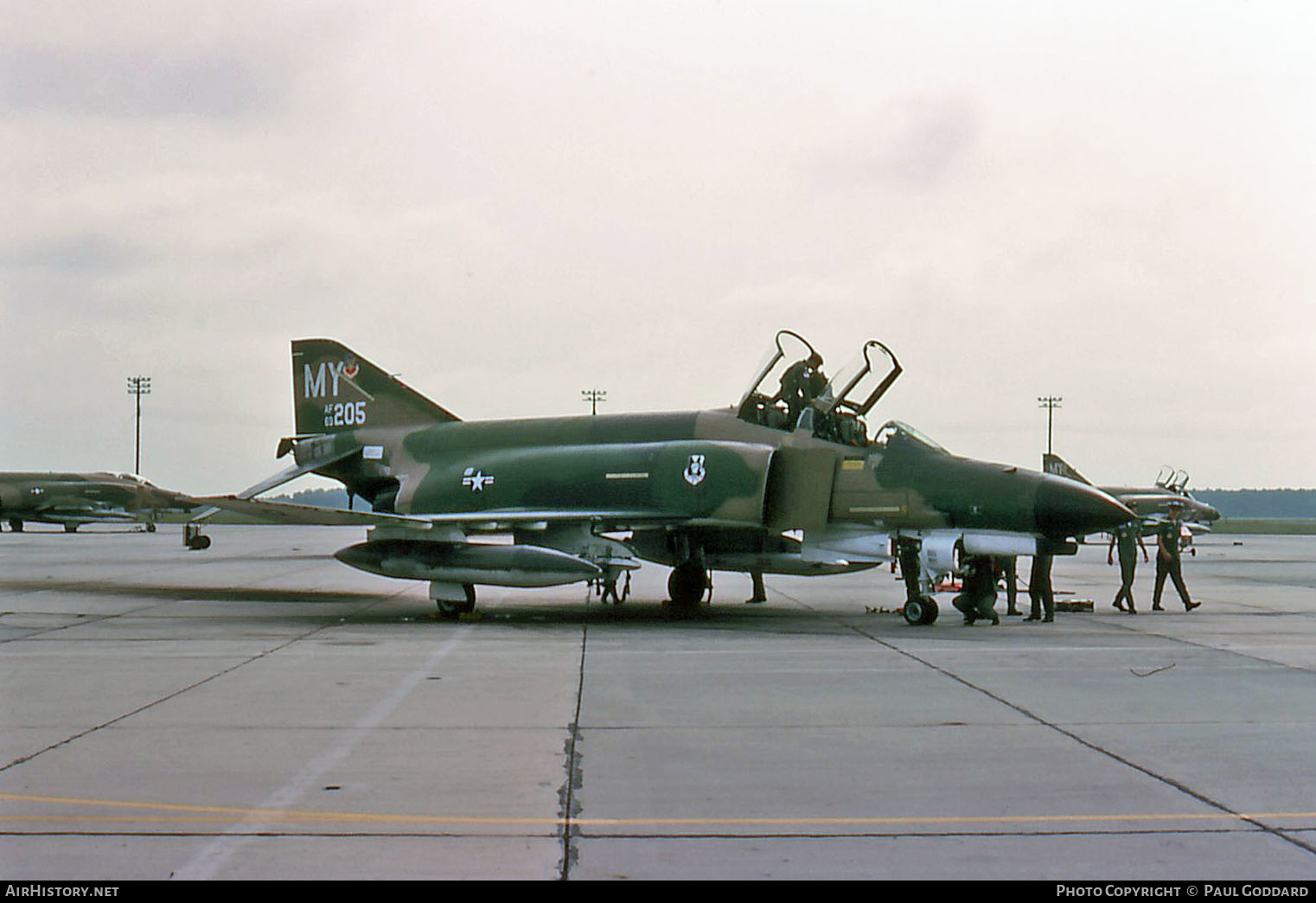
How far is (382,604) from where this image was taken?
17.8 metres

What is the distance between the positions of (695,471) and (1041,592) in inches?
178

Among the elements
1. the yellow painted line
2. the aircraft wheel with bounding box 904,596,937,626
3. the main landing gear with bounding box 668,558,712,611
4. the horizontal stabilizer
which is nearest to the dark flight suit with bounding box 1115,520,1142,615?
the aircraft wheel with bounding box 904,596,937,626

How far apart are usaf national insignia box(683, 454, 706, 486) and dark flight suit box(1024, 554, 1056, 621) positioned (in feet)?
13.7

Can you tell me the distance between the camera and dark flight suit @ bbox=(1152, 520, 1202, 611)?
17078mm

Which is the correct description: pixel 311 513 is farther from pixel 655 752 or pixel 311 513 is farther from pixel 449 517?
pixel 655 752

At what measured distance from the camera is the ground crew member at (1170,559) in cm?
1708

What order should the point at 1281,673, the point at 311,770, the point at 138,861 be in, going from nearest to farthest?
the point at 138,861 → the point at 311,770 → the point at 1281,673

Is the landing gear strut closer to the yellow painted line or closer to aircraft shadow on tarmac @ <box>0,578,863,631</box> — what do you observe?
aircraft shadow on tarmac @ <box>0,578,863,631</box>

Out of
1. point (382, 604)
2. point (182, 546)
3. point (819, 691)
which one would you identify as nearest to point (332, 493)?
point (182, 546)

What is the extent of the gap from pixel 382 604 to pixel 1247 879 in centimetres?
1474

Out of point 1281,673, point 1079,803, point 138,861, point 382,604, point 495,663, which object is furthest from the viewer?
point 382,604

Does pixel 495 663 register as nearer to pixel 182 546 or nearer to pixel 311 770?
pixel 311 770

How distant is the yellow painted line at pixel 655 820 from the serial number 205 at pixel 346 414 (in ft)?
46.3

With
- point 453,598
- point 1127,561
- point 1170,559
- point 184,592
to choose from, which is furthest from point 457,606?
point 1170,559
